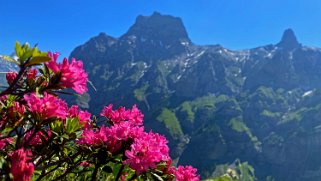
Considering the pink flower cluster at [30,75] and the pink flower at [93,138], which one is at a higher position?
the pink flower cluster at [30,75]

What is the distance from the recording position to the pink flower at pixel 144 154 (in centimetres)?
452

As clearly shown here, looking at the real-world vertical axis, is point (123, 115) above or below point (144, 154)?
above

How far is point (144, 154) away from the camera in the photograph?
4.61m

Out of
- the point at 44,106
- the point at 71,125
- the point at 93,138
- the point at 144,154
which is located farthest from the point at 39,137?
the point at 144,154

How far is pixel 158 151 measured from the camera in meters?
4.71

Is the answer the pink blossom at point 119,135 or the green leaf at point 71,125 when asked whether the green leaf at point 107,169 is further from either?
the green leaf at point 71,125

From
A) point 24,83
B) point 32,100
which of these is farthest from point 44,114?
point 24,83

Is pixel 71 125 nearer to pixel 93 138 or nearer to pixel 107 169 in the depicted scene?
pixel 93 138

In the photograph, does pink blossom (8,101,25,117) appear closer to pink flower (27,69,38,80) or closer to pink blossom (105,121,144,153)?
pink flower (27,69,38,80)

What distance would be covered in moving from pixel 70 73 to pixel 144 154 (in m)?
1.18

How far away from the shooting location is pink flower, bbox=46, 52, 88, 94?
4.08 meters

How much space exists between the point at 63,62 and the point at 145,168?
1.40 m

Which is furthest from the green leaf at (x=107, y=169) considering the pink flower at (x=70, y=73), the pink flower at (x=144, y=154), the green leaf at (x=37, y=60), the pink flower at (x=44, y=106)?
the green leaf at (x=37, y=60)

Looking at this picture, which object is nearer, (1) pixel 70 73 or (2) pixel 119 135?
(1) pixel 70 73
